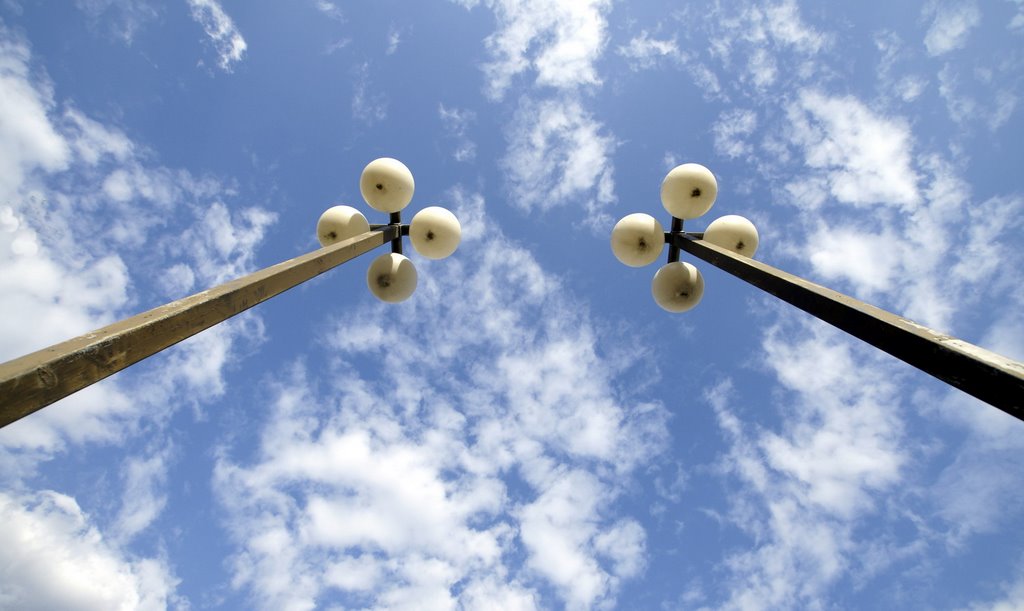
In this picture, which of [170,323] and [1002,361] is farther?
[170,323]

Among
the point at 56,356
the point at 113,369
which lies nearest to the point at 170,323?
the point at 113,369

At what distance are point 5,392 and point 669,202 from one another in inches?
250

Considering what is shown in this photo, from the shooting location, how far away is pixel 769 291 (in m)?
4.46

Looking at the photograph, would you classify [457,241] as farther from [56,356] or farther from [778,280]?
[56,356]

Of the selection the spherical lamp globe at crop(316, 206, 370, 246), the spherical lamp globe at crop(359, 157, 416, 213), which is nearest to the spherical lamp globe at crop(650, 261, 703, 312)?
the spherical lamp globe at crop(359, 157, 416, 213)

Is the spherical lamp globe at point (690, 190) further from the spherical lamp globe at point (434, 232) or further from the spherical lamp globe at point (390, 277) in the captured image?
the spherical lamp globe at point (390, 277)

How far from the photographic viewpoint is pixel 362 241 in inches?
227

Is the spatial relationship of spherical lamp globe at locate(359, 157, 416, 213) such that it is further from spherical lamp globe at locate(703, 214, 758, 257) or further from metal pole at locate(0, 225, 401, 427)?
spherical lamp globe at locate(703, 214, 758, 257)

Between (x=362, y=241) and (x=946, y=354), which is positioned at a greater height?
(x=362, y=241)

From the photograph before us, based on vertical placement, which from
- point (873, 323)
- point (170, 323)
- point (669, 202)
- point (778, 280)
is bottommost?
point (873, 323)

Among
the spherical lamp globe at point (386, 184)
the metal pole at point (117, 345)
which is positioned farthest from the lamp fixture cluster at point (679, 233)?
the metal pole at point (117, 345)

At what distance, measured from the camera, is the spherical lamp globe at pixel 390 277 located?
7.34 meters

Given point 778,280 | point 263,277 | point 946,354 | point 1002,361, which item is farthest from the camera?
point 778,280

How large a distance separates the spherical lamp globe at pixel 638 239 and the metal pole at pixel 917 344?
7.86 ft
